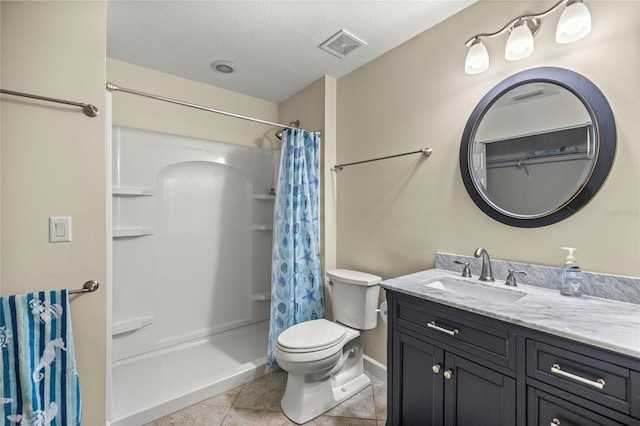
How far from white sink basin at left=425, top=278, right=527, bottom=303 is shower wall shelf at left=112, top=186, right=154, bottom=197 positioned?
2.12 meters

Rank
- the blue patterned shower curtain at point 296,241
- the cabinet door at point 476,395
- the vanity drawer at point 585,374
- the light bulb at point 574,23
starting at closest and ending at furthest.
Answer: the vanity drawer at point 585,374 < the cabinet door at point 476,395 < the light bulb at point 574,23 < the blue patterned shower curtain at point 296,241

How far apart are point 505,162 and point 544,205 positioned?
28cm

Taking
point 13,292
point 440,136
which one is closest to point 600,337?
point 440,136

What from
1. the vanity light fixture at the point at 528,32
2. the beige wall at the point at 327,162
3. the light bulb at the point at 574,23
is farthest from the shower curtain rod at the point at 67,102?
the light bulb at the point at 574,23

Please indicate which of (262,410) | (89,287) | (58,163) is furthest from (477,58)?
(262,410)

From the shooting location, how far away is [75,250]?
1306 mm

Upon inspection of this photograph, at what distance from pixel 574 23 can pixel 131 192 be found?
2.70 meters

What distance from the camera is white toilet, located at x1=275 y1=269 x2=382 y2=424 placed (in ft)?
5.24

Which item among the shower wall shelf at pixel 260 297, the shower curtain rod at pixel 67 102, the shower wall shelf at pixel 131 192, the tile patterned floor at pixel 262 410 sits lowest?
the tile patterned floor at pixel 262 410

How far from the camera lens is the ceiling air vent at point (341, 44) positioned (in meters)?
1.81

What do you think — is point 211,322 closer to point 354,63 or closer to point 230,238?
point 230,238

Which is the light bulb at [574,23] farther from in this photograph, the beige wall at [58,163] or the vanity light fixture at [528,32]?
the beige wall at [58,163]

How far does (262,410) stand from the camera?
1.72 m

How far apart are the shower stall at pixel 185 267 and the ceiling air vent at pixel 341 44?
3.99 feet
